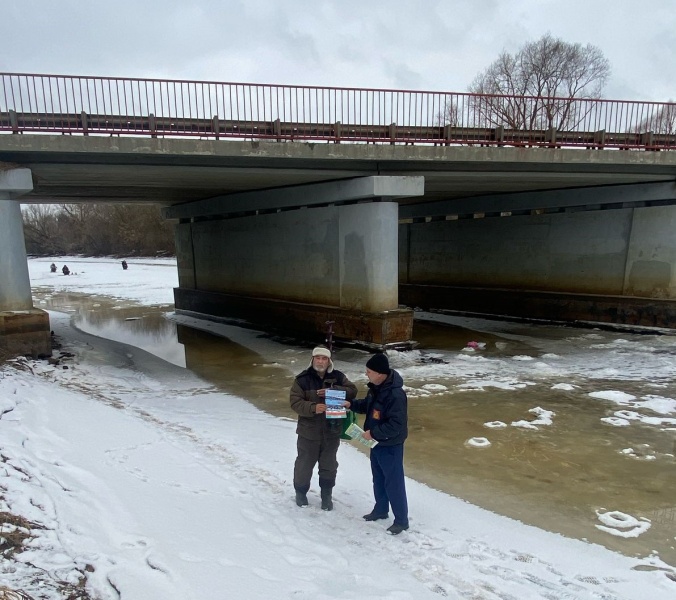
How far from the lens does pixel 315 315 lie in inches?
514

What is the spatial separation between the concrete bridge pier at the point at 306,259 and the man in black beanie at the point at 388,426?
23.8ft

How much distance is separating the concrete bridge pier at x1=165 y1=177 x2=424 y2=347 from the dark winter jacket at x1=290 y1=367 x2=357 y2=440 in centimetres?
708

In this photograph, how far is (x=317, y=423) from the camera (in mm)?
4113

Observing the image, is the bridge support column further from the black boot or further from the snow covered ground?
the black boot

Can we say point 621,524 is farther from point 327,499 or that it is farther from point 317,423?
point 317,423

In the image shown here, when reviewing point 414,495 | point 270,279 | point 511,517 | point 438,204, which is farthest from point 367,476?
point 438,204

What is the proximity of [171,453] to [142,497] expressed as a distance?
140 centimetres

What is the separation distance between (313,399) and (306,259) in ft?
31.4

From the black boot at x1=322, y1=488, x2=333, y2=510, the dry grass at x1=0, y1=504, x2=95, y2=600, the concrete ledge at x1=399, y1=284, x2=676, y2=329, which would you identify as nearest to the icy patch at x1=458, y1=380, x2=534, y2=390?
the black boot at x1=322, y1=488, x2=333, y2=510

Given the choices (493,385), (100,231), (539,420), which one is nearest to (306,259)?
(493,385)

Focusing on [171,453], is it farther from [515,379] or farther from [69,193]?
[69,193]

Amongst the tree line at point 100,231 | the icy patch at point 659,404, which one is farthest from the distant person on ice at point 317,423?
the tree line at point 100,231

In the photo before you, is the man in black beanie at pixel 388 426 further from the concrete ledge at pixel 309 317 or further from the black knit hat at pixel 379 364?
the concrete ledge at pixel 309 317

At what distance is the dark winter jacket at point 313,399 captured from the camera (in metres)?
3.99
